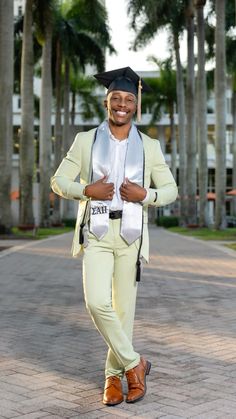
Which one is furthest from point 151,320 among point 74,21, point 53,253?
point 74,21

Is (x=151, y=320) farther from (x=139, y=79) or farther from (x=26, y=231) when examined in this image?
(x=26, y=231)

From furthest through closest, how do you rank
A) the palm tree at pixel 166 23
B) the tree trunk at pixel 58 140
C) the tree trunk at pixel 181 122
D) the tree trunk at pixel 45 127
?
1. the tree trunk at pixel 58 140
2. the tree trunk at pixel 181 122
3. the tree trunk at pixel 45 127
4. the palm tree at pixel 166 23

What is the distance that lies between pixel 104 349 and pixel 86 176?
222 centimetres

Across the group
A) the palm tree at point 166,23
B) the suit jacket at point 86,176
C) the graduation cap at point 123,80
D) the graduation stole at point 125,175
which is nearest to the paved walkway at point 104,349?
the suit jacket at point 86,176

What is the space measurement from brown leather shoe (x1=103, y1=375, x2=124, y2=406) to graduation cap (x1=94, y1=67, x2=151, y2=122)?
1774mm

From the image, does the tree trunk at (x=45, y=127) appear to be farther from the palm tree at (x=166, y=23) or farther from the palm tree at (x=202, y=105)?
the palm tree at (x=202, y=105)

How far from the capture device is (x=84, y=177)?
14.2 feet

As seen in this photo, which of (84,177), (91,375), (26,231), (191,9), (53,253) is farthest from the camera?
(191,9)

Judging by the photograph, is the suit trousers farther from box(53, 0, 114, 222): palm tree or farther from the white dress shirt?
box(53, 0, 114, 222): palm tree

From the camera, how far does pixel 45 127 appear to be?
35656 millimetres

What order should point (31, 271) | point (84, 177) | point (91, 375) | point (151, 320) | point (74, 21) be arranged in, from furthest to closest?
1. point (74, 21)
2. point (31, 271)
3. point (151, 320)
4. point (91, 375)
5. point (84, 177)

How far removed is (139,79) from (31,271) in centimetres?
928

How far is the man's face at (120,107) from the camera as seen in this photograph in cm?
422

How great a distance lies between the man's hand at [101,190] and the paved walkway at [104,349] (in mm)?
1319
